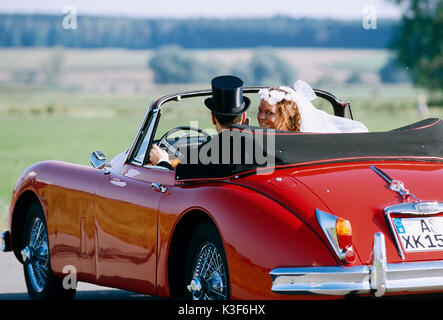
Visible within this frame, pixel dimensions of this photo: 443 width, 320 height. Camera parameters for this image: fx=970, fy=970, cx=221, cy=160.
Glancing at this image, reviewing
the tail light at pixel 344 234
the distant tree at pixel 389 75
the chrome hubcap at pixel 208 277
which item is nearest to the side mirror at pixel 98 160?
the chrome hubcap at pixel 208 277

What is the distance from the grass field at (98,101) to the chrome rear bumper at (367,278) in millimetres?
2458

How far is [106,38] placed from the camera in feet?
621

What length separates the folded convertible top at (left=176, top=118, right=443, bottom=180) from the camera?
531cm

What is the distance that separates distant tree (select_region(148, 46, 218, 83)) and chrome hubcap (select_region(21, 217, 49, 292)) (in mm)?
142453

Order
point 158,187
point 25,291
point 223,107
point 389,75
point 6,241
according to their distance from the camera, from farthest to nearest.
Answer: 1. point 389,75
2. point 25,291
3. point 6,241
4. point 223,107
5. point 158,187

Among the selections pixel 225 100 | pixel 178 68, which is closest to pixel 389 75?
pixel 178 68

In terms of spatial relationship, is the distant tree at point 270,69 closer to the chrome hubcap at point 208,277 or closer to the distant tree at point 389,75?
the distant tree at point 389,75

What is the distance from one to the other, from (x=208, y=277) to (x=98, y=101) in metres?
117

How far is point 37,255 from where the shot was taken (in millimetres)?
7438

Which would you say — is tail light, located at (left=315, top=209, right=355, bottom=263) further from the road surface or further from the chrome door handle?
the road surface

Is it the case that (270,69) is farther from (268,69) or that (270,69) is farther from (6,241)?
(6,241)

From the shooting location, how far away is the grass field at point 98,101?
5026 centimetres

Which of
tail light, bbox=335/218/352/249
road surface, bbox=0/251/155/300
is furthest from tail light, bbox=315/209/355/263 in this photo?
road surface, bbox=0/251/155/300

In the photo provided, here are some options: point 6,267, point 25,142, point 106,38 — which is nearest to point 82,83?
point 106,38
